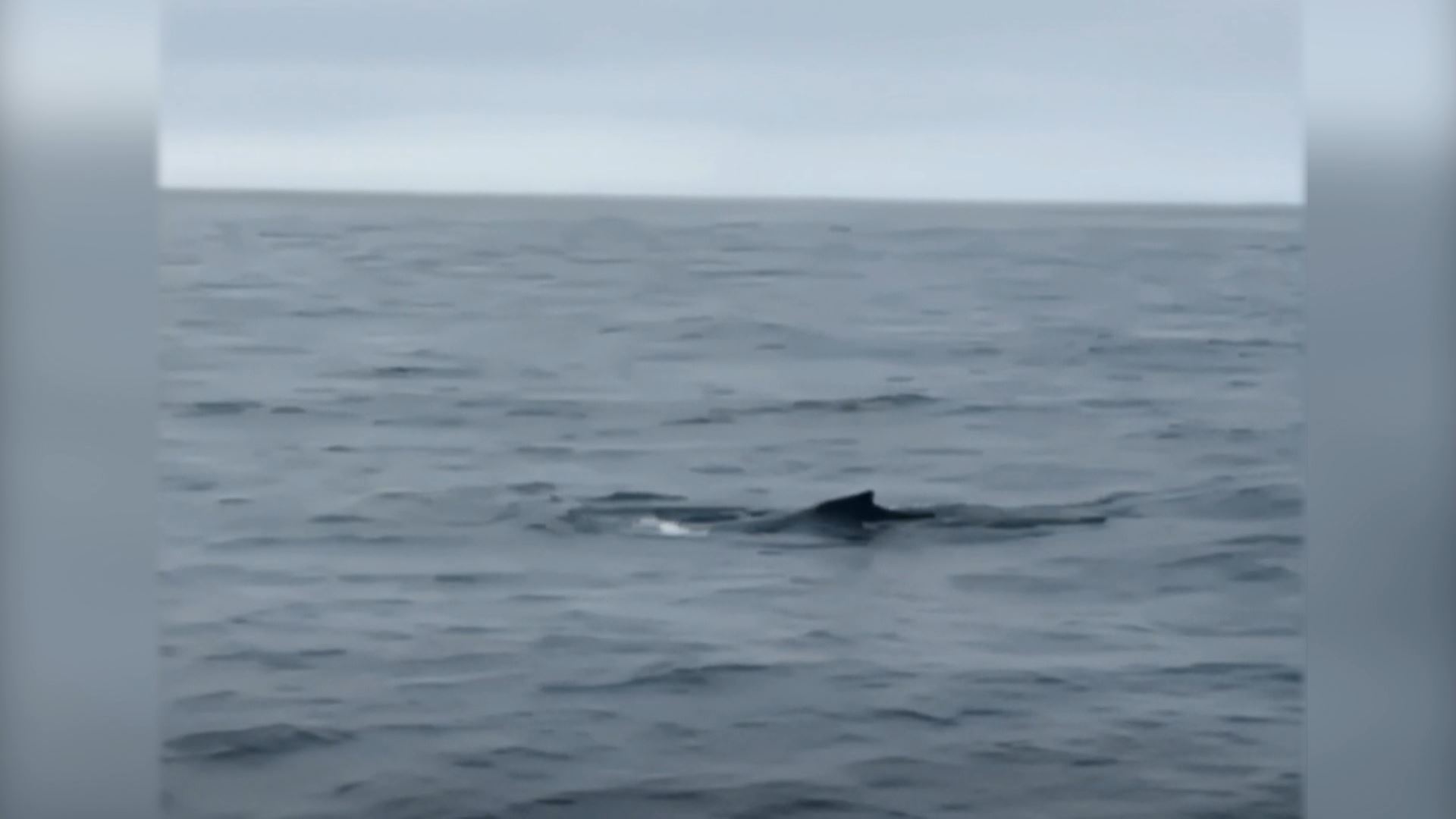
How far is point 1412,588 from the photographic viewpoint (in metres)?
2.89

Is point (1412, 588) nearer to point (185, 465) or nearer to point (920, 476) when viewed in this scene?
point (920, 476)

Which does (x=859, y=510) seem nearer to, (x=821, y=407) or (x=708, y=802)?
(x=821, y=407)

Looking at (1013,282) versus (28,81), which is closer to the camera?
(28,81)

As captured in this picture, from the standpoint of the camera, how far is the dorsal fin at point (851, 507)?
114 inches

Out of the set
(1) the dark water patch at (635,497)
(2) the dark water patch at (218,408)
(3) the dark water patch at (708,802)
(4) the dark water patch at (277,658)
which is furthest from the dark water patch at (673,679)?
(2) the dark water patch at (218,408)

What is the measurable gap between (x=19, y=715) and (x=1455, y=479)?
2132 millimetres

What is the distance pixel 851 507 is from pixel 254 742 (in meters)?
0.94

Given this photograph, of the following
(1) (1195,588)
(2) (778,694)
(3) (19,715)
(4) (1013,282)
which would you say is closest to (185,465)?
(3) (19,715)

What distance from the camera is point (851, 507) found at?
2.91 meters

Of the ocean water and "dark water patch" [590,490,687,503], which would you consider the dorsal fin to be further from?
"dark water patch" [590,490,687,503]

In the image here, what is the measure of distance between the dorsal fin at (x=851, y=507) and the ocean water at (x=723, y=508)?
0.02m

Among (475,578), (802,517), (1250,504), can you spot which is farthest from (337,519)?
(1250,504)

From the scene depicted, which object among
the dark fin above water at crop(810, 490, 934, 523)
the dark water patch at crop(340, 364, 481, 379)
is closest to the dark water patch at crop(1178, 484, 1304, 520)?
the dark fin above water at crop(810, 490, 934, 523)

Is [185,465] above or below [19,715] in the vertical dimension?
above
